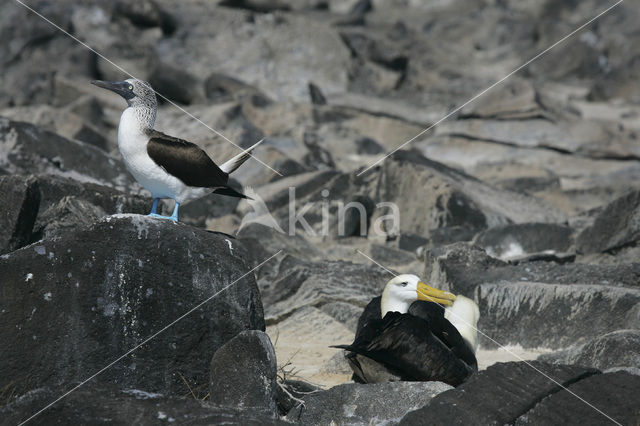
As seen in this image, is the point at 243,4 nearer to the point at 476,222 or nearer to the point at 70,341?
the point at 476,222

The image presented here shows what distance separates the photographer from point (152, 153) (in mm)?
6387

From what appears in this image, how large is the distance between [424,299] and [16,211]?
10.7 feet

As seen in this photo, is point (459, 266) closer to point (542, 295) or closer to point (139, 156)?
point (542, 295)

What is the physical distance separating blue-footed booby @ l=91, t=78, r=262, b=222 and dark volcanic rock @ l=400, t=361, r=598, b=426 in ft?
7.45

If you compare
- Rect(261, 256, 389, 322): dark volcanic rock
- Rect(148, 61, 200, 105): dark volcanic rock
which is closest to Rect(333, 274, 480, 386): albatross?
Rect(261, 256, 389, 322): dark volcanic rock

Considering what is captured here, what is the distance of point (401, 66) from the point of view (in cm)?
2925

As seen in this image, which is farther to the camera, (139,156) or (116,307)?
(139,156)

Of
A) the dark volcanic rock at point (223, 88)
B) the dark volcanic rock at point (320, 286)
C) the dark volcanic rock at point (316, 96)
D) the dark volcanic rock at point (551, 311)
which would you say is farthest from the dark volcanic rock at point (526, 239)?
the dark volcanic rock at point (316, 96)

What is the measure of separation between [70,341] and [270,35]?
2286 centimetres

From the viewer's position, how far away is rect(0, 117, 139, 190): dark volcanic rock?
39.8ft

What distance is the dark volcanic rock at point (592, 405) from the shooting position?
5359 millimetres

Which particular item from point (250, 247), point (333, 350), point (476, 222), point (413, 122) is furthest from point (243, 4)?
point (333, 350)

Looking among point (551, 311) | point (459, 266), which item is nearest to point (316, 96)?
point (459, 266)

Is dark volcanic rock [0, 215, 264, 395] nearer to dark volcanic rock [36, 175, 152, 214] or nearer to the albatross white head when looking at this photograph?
the albatross white head
